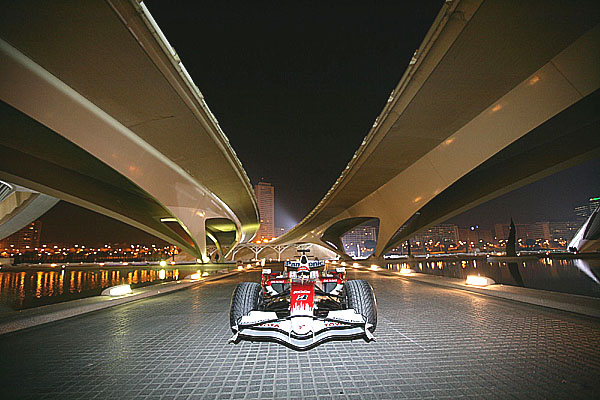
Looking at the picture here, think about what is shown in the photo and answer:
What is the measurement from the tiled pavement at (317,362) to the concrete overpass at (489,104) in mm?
7396

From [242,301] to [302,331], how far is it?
1359mm

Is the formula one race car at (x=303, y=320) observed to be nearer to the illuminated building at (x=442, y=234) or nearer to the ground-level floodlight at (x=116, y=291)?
the ground-level floodlight at (x=116, y=291)

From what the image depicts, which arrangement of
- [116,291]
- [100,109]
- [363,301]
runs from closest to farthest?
[363,301] < [116,291] < [100,109]

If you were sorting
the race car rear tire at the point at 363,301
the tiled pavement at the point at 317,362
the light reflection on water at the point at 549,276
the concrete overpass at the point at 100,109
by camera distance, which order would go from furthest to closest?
the light reflection on water at the point at 549,276 < the concrete overpass at the point at 100,109 < the race car rear tire at the point at 363,301 < the tiled pavement at the point at 317,362

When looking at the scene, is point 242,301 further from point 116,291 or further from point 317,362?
point 116,291

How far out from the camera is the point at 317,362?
3494mm

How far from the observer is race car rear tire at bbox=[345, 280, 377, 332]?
408 cm

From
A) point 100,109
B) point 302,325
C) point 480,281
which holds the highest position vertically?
point 100,109

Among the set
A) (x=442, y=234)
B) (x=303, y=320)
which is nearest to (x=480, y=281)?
(x=303, y=320)

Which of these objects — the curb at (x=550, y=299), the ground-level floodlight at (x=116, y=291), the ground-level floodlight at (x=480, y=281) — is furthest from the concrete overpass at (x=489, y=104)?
the ground-level floodlight at (x=116, y=291)

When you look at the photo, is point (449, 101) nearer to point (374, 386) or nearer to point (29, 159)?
point (374, 386)

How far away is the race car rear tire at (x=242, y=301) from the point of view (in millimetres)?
4195

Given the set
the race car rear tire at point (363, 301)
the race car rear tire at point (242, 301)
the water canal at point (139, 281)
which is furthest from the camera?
the water canal at point (139, 281)

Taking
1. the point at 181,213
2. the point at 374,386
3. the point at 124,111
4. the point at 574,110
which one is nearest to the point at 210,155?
the point at 124,111
